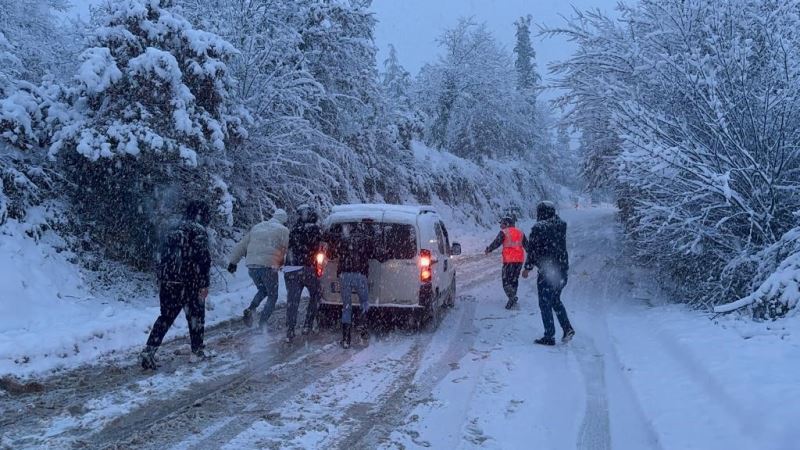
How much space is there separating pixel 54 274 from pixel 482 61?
35.9 m

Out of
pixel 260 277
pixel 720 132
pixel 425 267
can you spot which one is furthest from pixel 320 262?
pixel 720 132

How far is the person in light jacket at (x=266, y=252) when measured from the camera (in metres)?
8.89

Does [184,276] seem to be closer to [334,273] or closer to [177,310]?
[177,310]

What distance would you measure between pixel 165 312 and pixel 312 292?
91.3 inches

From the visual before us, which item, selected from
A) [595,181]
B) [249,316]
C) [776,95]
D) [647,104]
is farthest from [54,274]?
[595,181]

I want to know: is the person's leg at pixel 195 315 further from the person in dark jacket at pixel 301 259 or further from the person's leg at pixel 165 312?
the person in dark jacket at pixel 301 259

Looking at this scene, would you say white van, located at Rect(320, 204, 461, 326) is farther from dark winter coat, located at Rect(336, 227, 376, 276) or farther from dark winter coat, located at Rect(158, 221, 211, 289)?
dark winter coat, located at Rect(158, 221, 211, 289)

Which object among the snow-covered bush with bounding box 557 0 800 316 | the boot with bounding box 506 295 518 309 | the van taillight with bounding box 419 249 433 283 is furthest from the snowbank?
the snow-covered bush with bounding box 557 0 800 316

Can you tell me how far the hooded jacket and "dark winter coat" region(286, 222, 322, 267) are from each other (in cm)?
38

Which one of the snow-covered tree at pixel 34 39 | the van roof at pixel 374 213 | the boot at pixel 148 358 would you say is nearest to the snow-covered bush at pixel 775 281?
the van roof at pixel 374 213

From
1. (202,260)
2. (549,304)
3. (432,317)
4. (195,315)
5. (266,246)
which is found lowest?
(432,317)

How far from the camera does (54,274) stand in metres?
9.98

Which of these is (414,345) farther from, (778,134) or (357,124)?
(357,124)

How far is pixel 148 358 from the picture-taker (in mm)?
6754
